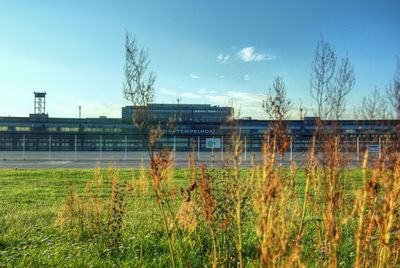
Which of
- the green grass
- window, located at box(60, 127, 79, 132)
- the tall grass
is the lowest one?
the green grass

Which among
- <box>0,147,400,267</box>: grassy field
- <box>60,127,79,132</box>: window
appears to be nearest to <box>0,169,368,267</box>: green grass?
<box>0,147,400,267</box>: grassy field

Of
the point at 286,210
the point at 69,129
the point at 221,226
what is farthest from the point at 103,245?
the point at 69,129

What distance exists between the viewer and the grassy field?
6.20 ft

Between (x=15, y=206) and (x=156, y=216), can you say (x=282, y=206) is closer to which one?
(x=156, y=216)

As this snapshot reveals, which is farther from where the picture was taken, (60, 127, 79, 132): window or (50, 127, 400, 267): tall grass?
(60, 127, 79, 132): window

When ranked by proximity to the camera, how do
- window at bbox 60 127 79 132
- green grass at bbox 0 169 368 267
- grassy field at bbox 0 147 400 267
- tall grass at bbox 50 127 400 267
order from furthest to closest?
1. window at bbox 60 127 79 132
2. green grass at bbox 0 169 368 267
3. grassy field at bbox 0 147 400 267
4. tall grass at bbox 50 127 400 267

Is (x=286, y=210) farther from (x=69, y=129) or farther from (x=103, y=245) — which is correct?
(x=69, y=129)

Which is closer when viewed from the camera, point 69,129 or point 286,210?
point 286,210

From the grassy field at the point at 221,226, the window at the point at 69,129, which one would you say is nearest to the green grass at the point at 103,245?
the grassy field at the point at 221,226

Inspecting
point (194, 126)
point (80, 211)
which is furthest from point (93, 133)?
point (80, 211)

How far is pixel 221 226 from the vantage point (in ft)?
9.05

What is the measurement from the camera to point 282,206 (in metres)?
1.66

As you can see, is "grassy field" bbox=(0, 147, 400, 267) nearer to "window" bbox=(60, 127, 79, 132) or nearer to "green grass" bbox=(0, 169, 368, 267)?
"green grass" bbox=(0, 169, 368, 267)

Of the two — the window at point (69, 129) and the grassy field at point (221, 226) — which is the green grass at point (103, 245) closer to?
the grassy field at point (221, 226)
